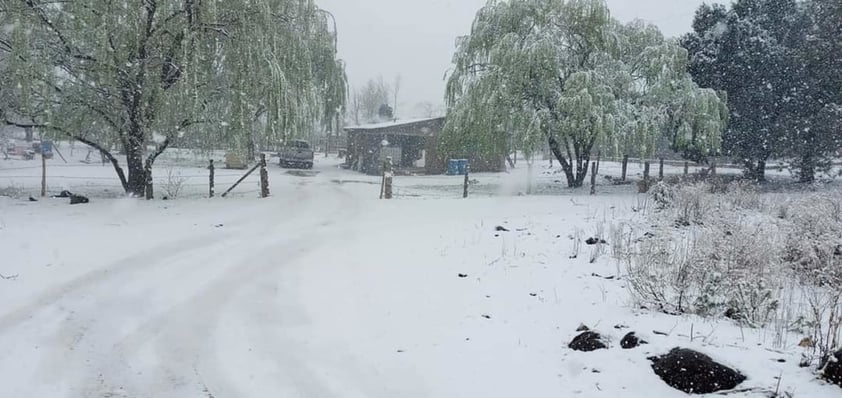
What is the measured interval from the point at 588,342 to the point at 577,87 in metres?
12.9

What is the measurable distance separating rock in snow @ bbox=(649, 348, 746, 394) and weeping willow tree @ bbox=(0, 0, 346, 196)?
10.6 meters

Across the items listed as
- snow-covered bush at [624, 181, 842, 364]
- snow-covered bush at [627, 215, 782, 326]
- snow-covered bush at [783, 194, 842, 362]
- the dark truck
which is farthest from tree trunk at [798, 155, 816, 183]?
the dark truck

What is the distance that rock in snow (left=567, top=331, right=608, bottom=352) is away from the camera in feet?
13.6

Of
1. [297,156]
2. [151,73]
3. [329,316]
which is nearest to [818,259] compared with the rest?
[329,316]

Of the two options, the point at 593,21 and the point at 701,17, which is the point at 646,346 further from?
the point at 701,17

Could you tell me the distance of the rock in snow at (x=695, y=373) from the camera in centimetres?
335

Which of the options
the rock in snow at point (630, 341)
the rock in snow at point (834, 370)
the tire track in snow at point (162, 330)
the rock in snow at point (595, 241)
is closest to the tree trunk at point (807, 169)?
the rock in snow at point (595, 241)

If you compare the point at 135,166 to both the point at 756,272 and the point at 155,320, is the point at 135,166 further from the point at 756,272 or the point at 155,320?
the point at 756,272

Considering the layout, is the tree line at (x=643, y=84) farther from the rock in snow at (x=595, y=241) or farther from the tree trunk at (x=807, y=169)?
the rock in snow at (x=595, y=241)

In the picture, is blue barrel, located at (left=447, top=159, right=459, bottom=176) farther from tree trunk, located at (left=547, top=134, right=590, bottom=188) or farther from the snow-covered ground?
the snow-covered ground

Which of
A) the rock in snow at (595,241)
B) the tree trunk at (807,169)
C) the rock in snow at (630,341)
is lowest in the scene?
the rock in snow at (630,341)

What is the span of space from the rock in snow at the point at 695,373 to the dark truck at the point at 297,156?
2686cm

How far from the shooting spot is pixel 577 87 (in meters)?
15.7

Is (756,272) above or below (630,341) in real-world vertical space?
above
